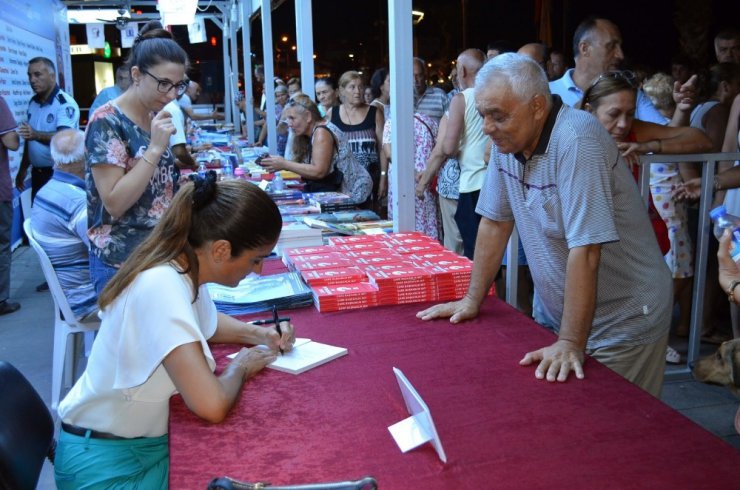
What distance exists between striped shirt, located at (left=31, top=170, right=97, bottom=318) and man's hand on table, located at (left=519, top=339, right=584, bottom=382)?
2291 mm

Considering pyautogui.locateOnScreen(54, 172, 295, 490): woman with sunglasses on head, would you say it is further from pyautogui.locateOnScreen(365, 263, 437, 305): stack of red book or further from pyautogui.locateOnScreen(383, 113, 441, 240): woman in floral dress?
pyautogui.locateOnScreen(383, 113, 441, 240): woman in floral dress

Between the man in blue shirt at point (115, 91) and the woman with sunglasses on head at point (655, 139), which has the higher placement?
the man in blue shirt at point (115, 91)

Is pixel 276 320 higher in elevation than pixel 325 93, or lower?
lower

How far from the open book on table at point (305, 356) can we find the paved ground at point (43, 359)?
166 centimetres

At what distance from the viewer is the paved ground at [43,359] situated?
311 cm

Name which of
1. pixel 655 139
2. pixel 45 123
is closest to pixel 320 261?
pixel 655 139

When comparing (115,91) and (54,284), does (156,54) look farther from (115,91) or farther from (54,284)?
(115,91)

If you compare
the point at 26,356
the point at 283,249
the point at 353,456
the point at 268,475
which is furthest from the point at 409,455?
the point at 26,356

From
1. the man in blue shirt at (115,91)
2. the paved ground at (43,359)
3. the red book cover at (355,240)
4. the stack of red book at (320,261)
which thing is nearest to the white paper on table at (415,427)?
the stack of red book at (320,261)

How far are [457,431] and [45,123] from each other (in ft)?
20.2

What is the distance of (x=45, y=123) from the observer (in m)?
6.35

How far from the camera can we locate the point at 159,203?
103 inches

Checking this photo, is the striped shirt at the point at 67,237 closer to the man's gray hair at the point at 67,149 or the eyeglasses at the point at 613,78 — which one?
the man's gray hair at the point at 67,149

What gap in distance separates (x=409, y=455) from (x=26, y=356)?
3.76 metres
